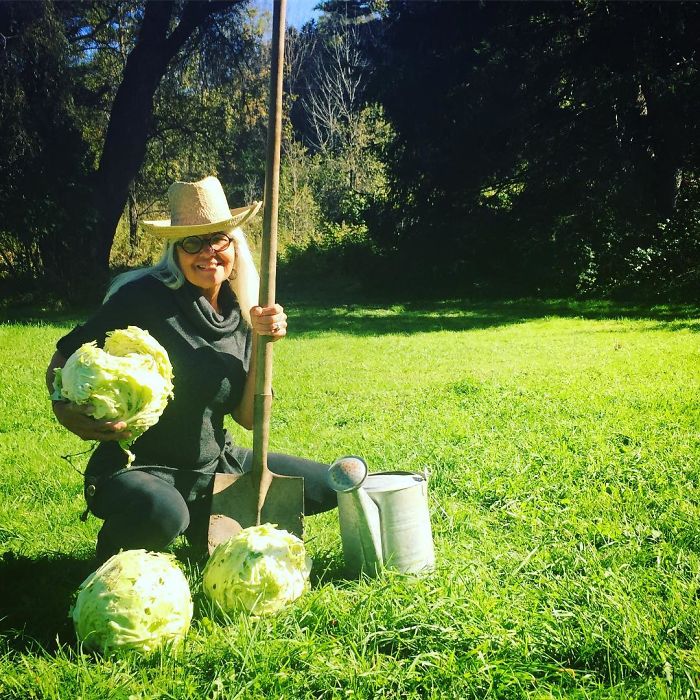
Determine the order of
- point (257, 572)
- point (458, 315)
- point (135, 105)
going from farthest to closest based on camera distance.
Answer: point (135, 105) → point (458, 315) → point (257, 572)

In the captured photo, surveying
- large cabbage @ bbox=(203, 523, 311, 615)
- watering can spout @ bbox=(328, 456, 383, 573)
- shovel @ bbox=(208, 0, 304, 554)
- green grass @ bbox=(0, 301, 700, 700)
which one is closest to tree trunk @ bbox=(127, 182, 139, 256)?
green grass @ bbox=(0, 301, 700, 700)

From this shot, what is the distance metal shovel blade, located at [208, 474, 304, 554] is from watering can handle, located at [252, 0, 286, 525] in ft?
0.12

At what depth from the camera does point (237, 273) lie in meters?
3.66

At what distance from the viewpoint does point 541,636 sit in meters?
2.56

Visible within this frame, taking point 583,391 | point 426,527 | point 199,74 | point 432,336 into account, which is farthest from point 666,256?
point 426,527

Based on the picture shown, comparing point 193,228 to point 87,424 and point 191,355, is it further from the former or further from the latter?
point 87,424

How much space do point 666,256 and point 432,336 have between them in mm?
7279

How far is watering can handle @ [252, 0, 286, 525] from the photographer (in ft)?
10.5

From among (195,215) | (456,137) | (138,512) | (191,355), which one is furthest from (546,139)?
(138,512)

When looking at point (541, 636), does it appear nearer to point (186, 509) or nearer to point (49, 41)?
point (186, 509)

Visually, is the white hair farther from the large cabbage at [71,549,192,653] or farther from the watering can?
the large cabbage at [71,549,192,653]

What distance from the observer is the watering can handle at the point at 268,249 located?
126 inches

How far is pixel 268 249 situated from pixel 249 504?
1.18 meters

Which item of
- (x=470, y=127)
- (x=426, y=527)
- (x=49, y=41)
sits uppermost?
(x=49, y=41)
